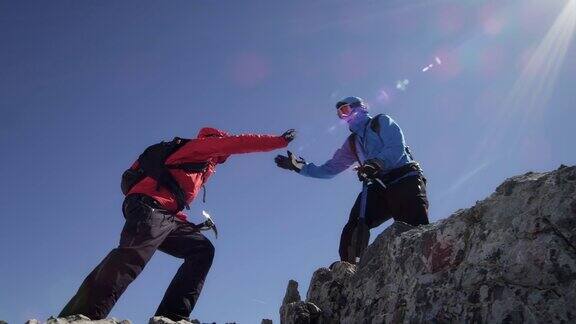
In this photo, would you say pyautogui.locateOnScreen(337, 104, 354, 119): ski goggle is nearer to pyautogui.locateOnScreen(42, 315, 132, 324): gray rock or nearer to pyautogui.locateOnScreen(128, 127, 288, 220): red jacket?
pyautogui.locateOnScreen(128, 127, 288, 220): red jacket

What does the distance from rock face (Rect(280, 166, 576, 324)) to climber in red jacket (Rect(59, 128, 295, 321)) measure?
1.95 m

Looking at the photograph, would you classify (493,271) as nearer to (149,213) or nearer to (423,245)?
(423,245)

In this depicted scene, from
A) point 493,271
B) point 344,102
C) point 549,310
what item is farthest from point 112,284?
point 344,102

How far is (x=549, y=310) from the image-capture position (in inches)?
150

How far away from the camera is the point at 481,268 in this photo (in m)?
Result: 4.64

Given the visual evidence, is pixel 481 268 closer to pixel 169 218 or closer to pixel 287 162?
pixel 169 218

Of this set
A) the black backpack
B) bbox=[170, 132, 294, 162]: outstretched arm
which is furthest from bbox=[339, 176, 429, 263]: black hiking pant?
the black backpack

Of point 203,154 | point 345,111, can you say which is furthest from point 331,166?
point 203,154

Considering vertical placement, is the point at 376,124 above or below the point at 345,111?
below

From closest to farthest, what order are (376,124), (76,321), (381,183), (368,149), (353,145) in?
(76,321), (381,183), (376,124), (368,149), (353,145)

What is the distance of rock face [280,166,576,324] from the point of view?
402cm

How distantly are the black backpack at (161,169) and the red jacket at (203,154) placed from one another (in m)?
0.07

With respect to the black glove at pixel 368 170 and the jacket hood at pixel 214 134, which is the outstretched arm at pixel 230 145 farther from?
the black glove at pixel 368 170

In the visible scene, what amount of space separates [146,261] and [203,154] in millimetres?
2126
